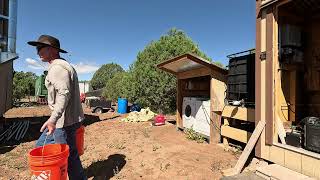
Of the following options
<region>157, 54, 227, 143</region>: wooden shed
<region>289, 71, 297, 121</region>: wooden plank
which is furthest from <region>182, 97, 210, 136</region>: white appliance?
<region>289, 71, 297, 121</region>: wooden plank

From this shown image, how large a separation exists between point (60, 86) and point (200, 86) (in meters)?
7.24

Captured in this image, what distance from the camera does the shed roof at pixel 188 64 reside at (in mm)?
7879

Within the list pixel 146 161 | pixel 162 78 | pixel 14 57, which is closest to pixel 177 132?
pixel 146 161

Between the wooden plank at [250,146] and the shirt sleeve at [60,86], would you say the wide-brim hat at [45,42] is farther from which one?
the wooden plank at [250,146]

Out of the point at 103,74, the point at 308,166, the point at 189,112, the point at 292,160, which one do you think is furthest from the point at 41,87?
the point at 103,74

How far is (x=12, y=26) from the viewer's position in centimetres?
1183

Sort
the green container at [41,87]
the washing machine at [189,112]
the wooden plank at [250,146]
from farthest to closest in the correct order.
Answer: the green container at [41,87], the washing machine at [189,112], the wooden plank at [250,146]

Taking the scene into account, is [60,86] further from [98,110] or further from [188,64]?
[98,110]

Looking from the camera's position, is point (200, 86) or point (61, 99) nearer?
point (61, 99)

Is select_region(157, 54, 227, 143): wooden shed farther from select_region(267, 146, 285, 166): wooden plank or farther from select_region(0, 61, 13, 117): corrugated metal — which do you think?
select_region(0, 61, 13, 117): corrugated metal

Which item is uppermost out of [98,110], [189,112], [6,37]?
[6,37]

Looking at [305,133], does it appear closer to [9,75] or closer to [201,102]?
[201,102]

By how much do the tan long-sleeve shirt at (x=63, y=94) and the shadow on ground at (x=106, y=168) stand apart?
1877mm

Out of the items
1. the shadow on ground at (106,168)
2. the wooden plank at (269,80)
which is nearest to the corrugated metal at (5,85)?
the shadow on ground at (106,168)
